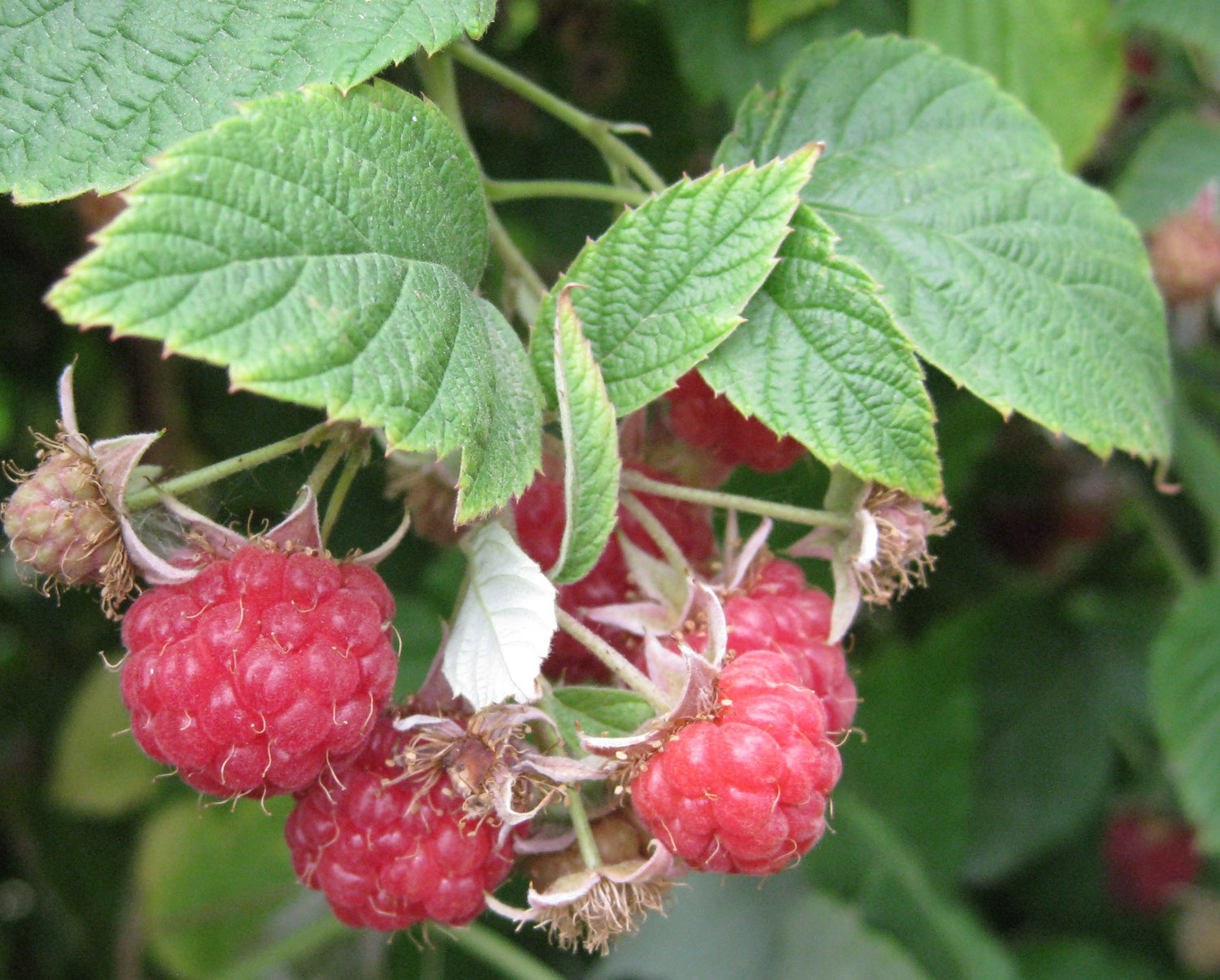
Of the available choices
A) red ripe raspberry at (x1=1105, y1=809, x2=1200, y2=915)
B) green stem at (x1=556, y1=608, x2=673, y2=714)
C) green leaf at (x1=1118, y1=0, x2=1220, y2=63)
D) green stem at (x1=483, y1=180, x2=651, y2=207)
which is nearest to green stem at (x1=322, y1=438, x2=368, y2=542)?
green stem at (x1=556, y1=608, x2=673, y2=714)

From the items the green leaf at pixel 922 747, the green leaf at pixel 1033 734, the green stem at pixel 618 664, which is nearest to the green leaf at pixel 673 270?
the green stem at pixel 618 664

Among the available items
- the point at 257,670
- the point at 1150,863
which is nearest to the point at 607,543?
the point at 257,670

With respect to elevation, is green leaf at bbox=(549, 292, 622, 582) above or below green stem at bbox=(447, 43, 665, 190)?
below

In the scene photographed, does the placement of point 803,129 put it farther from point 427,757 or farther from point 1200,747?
point 1200,747

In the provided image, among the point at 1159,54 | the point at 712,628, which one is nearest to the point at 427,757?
the point at 712,628

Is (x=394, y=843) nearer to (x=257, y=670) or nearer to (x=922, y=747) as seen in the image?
(x=257, y=670)

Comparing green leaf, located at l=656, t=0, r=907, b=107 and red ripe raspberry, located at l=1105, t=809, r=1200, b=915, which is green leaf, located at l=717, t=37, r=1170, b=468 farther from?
red ripe raspberry, located at l=1105, t=809, r=1200, b=915
